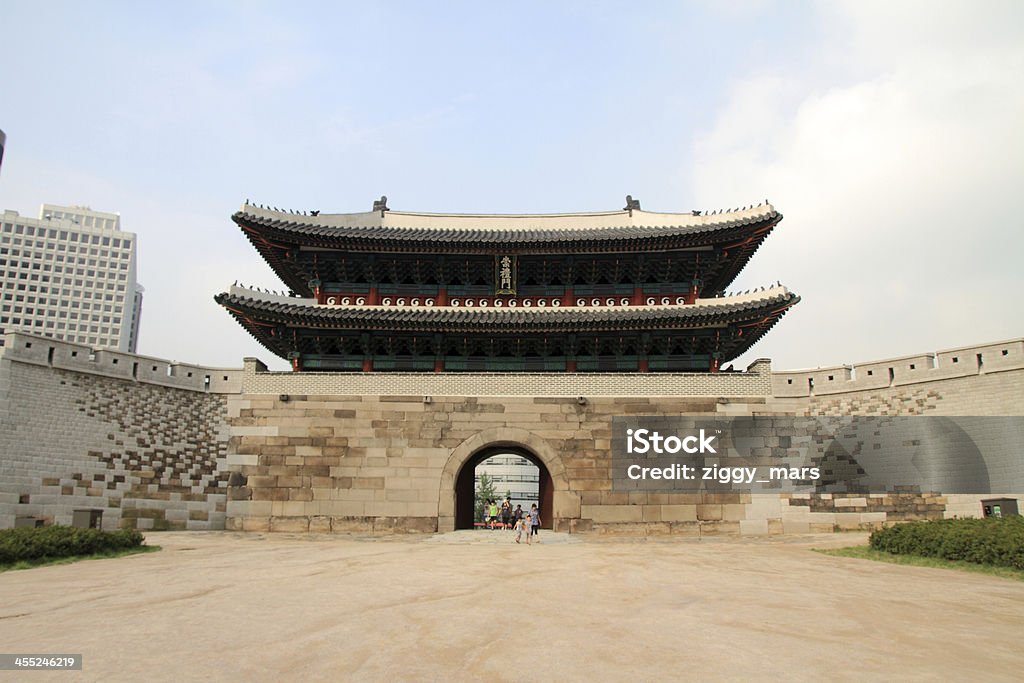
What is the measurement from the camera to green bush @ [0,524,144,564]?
12117 millimetres

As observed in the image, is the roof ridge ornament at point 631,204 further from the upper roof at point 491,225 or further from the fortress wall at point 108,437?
the fortress wall at point 108,437

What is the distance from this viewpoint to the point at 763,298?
20.1m

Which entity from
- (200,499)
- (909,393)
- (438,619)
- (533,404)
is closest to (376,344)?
(533,404)

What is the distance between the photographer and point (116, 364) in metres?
20.6

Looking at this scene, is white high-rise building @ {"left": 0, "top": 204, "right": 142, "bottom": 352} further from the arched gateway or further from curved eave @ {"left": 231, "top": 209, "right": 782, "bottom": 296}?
the arched gateway

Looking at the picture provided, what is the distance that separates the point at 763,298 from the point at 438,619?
15444mm

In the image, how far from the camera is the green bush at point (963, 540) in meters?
12.0

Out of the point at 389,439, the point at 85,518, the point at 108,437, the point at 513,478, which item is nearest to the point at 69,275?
the point at 513,478

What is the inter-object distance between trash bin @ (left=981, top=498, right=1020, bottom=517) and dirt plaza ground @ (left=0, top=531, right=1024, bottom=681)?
314 inches

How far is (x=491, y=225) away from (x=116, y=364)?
527 inches

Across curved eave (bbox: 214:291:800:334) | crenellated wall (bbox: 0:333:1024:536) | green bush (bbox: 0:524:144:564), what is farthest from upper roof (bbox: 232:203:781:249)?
green bush (bbox: 0:524:144:564)

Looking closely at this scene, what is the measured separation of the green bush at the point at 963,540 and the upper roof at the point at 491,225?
390 inches

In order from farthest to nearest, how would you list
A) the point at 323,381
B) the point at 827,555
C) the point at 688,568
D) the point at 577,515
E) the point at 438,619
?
the point at 323,381, the point at 577,515, the point at 827,555, the point at 688,568, the point at 438,619

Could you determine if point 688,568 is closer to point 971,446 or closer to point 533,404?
point 533,404
